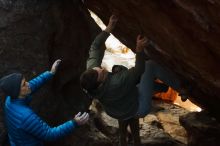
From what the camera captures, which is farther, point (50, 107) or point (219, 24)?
point (50, 107)

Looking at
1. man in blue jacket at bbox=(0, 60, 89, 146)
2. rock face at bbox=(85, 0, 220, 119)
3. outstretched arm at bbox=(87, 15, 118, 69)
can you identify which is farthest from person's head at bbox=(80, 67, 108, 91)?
rock face at bbox=(85, 0, 220, 119)

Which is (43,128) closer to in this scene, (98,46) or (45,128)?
(45,128)

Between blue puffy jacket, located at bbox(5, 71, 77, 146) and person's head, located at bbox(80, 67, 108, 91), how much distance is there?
678 millimetres

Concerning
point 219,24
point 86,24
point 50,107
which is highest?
point 219,24

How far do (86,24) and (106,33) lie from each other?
112 inches

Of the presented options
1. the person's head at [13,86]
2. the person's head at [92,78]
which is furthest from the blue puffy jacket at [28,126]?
the person's head at [92,78]

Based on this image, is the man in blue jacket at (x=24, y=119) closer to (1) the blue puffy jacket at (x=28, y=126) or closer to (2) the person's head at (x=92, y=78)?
(1) the blue puffy jacket at (x=28, y=126)

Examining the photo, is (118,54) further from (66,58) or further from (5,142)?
(5,142)

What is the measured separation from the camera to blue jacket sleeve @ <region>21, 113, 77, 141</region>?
618 cm

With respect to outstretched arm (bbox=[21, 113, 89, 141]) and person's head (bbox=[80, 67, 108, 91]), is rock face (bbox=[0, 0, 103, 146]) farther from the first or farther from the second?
person's head (bbox=[80, 67, 108, 91])

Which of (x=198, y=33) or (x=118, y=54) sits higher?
(x=198, y=33)

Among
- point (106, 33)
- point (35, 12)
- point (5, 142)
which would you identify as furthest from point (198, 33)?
point (5, 142)

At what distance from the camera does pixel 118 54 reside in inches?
682

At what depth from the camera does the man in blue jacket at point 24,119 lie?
617 cm
